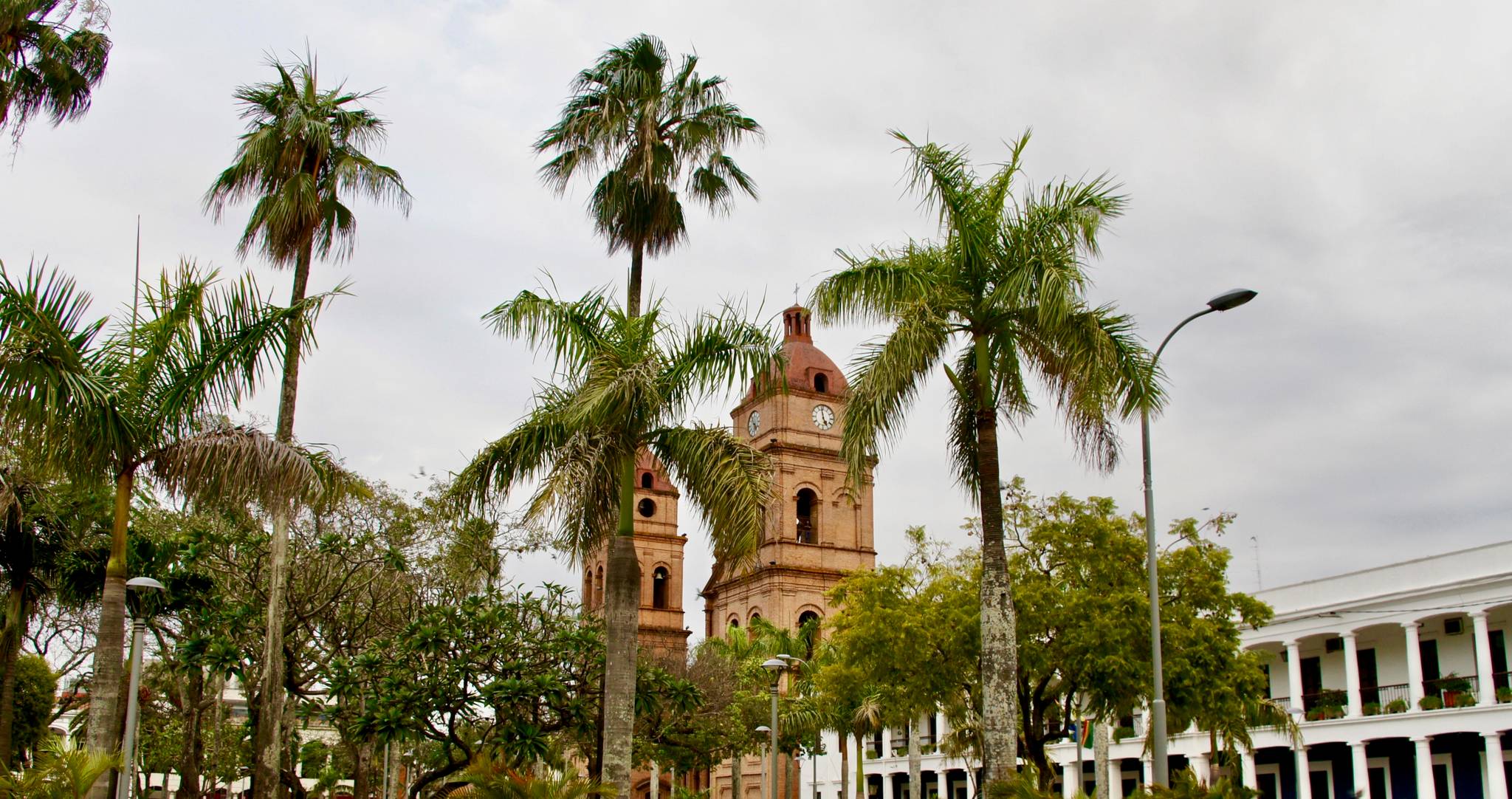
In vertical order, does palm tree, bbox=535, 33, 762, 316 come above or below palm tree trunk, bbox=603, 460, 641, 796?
above

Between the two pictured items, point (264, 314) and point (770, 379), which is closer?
point (264, 314)

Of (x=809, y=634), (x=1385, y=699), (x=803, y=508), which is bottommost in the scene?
(x=1385, y=699)

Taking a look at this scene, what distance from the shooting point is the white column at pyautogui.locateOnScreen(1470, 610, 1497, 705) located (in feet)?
98.5

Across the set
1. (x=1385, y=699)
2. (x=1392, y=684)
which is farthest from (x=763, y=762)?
(x=1392, y=684)

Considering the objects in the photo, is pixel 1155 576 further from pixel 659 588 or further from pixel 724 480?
pixel 659 588

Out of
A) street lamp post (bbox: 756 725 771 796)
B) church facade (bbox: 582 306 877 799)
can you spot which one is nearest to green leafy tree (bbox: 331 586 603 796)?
street lamp post (bbox: 756 725 771 796)

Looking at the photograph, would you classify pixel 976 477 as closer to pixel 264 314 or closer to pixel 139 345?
pixel 264 314

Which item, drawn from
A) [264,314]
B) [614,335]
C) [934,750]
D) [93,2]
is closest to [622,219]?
[614,335]

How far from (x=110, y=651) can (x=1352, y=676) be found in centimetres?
3051

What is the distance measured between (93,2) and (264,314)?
5200mm

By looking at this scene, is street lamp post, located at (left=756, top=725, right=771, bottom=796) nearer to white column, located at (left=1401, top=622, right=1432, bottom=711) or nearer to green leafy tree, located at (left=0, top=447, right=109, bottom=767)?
white column, located at (left=1401, top=622, right=1432, bottom=711)

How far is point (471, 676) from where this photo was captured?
19219 mm

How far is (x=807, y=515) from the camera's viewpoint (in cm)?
6088

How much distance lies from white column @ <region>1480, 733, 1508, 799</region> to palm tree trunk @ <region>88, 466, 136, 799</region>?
28689 mm
